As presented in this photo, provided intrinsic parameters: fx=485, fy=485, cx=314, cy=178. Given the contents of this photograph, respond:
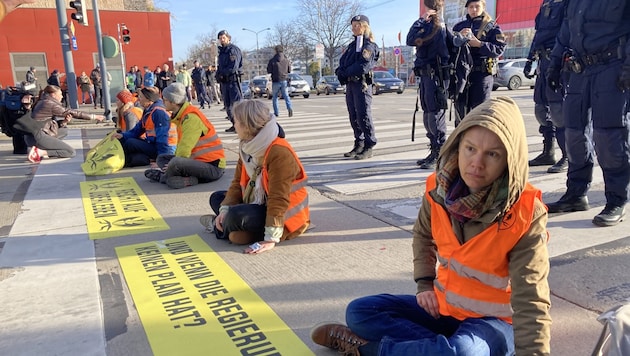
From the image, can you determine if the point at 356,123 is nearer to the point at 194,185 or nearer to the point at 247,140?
the point at 194,185

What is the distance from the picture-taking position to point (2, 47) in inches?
1075

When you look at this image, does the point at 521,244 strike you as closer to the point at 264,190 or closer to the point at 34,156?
the point at 264,190

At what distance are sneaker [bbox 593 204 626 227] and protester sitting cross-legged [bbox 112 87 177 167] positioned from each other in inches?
204

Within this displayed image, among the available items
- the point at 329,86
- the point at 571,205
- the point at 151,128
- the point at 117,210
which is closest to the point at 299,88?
the point at 329,86

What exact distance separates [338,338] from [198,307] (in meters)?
0.94

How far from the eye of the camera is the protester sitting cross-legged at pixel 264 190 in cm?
358

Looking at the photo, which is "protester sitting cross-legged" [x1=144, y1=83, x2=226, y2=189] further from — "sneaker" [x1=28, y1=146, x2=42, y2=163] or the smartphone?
"sneaker" [x1=28, y1=146, x2=42, y2=163]

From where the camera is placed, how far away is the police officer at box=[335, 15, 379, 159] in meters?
6.50

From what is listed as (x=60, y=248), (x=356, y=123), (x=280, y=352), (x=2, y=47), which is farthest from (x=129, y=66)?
(x=280, y=352)

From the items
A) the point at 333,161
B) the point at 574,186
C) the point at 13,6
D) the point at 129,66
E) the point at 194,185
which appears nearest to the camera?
the point at 13,6

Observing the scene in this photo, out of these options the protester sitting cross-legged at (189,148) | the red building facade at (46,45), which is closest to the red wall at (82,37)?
the red building facade at (46,45)

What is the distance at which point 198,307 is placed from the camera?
9.10 feet

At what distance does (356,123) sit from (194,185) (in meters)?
2.53

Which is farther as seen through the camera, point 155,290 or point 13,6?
point 155,290
